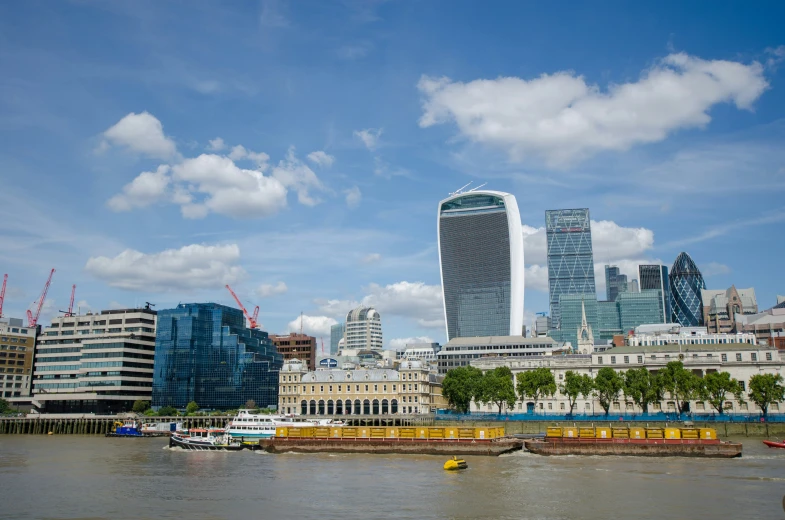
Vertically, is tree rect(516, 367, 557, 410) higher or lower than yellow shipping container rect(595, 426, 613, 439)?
higher

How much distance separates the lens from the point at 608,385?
545ft

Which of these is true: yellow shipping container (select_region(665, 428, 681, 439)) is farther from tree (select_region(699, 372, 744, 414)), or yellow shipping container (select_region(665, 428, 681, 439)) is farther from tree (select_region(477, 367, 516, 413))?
tree (select_region(477, 367, 516, 413))

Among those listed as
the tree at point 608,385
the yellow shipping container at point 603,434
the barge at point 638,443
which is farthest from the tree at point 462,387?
the yellow shipping container at point 603,434

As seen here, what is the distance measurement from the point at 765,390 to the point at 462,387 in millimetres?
68748

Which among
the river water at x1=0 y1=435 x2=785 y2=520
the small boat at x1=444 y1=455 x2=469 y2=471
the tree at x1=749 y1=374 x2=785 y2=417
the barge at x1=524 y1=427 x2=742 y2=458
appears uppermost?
the tree at x1=749 y1=374 x2=785 y2=417

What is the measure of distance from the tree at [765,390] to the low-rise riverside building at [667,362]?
26.7 feet

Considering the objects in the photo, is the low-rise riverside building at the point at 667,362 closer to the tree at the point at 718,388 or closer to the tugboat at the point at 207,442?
the tree at the point at 718,388

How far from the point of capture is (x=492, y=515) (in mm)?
59844

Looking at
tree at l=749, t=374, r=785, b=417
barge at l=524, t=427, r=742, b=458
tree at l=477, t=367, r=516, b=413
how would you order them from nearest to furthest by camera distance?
barge at l=524, t=427, r=742, b=458, tree at l=749, t=374, r=785, b=417, tree at l=477, t=367, r=516, b=413

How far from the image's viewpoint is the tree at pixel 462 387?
605 feet

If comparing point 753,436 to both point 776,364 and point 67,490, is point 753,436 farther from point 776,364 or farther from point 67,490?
point 67,490

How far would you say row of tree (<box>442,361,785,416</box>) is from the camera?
156125 millimetres

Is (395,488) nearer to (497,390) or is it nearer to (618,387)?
(618,387)

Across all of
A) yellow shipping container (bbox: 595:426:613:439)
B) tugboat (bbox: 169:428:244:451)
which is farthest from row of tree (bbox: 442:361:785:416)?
tugboat (bbox: 169:428:244:451)
